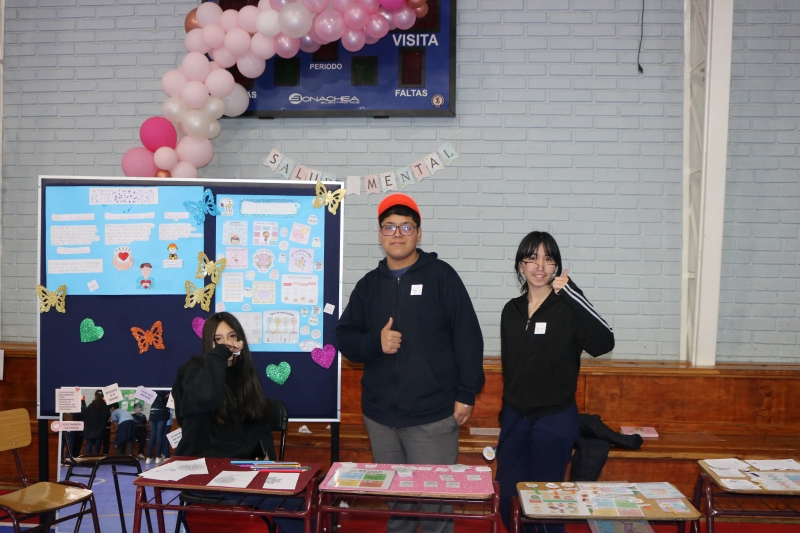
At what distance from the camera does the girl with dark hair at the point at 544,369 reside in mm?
2592

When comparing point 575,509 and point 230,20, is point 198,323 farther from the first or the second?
point 575,509

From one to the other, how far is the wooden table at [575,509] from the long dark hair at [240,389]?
117cm

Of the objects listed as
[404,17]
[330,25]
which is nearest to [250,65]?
[330,25]

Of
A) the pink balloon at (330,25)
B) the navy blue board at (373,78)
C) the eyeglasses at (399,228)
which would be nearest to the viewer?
the eyeglasses at (399,228)

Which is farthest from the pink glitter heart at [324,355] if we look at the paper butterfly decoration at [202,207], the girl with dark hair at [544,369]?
the girl with dark hair at [544,369]

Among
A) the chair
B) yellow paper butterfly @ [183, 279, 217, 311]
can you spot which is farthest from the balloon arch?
the chair

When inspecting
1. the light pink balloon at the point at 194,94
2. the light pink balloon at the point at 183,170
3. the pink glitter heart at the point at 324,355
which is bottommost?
the pink glitter heart at the point at 324,355

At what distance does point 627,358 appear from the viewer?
13.6ft

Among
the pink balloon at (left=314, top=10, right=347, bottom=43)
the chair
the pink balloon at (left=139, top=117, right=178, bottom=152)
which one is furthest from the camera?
the pink balloon at (left=139, top=117, right=178, bottom=152)

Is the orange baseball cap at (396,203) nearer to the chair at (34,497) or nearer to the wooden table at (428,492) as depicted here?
the wooden table at (428,492)

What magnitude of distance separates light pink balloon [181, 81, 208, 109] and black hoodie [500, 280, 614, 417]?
2.20 metres

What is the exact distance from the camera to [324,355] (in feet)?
10.9

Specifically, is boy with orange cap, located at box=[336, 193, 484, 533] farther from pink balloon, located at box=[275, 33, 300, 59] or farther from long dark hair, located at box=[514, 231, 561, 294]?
pink balloon, located at box=[275, 33, 300, 59]

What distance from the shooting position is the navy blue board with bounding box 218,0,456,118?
4059 mm
